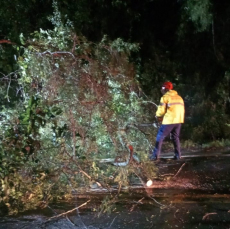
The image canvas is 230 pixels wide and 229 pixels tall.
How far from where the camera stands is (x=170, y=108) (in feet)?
20.1

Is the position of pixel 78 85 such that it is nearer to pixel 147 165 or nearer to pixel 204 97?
pixel 147 165

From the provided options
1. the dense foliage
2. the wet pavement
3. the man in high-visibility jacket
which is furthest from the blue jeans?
the wet pavement

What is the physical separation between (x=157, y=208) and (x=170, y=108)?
7.02ft

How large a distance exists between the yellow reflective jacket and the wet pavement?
39.1 inches

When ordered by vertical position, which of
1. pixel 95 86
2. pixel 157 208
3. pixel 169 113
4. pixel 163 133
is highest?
pixel 95 86

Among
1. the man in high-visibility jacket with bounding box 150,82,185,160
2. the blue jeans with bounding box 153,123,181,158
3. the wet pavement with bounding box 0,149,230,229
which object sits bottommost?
the wet pavement with bounding box 0,149,230,229

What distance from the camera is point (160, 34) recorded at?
9555mm

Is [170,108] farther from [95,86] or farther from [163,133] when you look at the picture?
[95,86]

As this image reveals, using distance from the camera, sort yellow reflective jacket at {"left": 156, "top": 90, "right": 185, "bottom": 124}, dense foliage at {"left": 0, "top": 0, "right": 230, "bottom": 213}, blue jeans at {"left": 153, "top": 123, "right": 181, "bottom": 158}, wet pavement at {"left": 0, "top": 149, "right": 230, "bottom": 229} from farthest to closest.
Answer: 1. blue jeans at {"left": 153, "top": 123, "right": 181, "bottom": 158}
2. yellow reflective jacket at {"left": 156, "top": 90, "right": 185, "bottom": 124}
3. dense foliage at {"left": 0, "top": 0, "right": 230, "bottom": 213}
4. wet pavement at {"left": 0, "top": 149, "right": 230, "bottom": 229}

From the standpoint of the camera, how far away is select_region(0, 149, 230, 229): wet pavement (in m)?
4.07

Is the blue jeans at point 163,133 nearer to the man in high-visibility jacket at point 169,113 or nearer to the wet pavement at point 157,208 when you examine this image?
the man in high-visibility jacket at point 169,113

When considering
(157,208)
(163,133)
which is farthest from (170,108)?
(157,208)

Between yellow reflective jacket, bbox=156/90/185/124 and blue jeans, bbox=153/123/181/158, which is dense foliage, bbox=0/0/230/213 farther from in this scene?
yellow reflective jacket, bbox=156/90/185/124

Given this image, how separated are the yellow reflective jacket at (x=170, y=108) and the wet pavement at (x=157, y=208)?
0.99 meters
